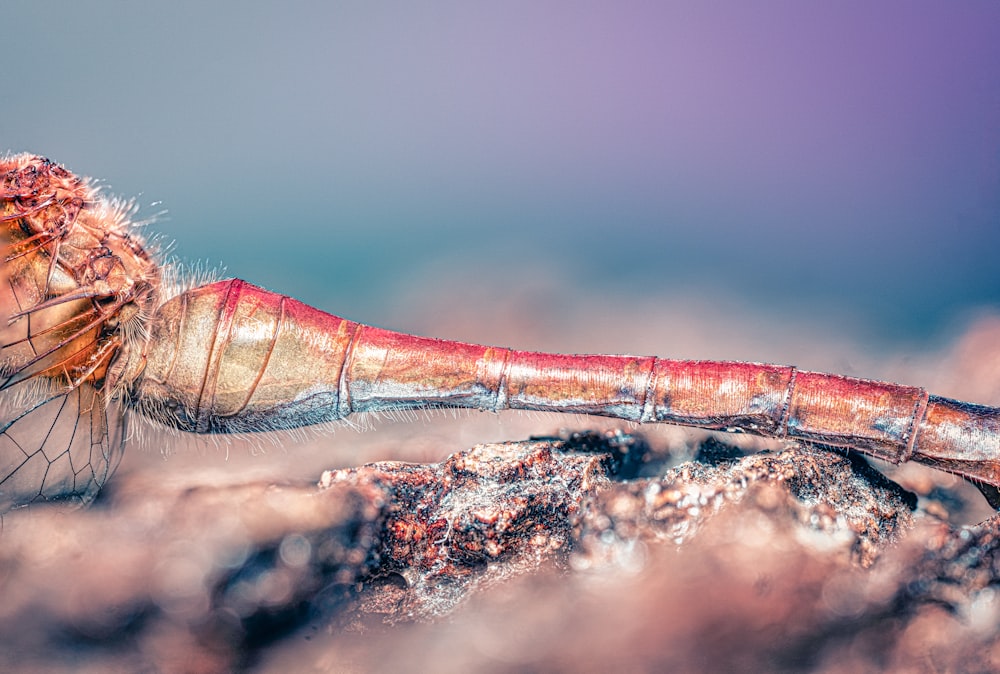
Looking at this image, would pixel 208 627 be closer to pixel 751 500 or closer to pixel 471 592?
pixel 471 592

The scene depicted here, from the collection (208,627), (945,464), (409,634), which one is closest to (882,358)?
(945,464)

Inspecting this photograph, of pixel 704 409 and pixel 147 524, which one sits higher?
pixel 704 409

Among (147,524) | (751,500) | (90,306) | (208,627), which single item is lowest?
(208,627)

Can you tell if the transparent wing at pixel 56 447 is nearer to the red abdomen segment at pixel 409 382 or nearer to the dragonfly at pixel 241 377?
the dragonfly at pixel 241 377

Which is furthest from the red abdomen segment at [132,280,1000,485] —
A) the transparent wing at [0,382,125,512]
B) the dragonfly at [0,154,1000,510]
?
the transparent wing at [0,382,125,512]

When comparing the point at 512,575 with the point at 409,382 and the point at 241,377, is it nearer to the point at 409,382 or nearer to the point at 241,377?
the point at 409,382

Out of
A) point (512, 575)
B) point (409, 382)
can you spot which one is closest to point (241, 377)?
point (409, 382)

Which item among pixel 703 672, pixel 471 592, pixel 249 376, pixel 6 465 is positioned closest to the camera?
pixel 703 672
